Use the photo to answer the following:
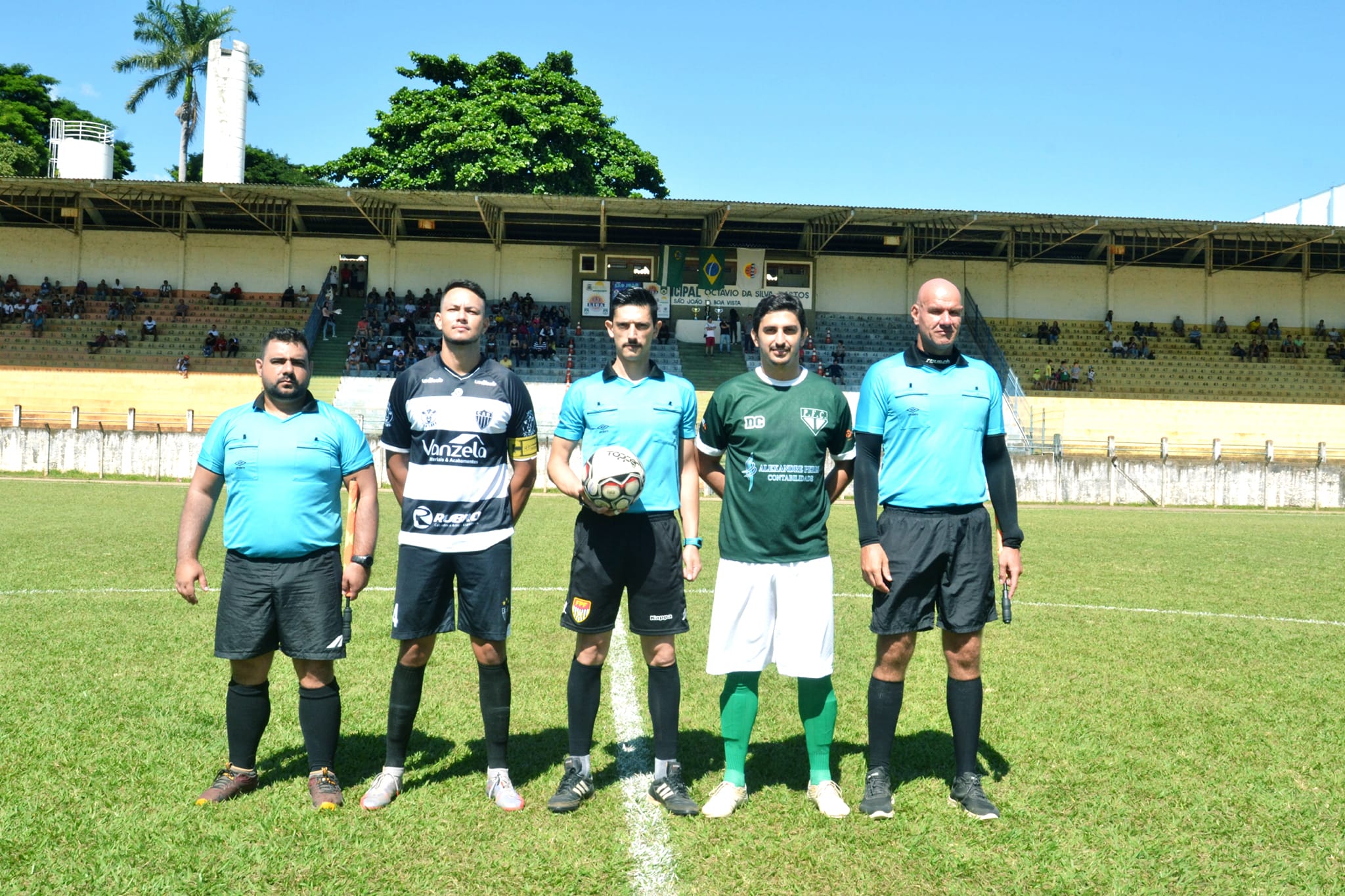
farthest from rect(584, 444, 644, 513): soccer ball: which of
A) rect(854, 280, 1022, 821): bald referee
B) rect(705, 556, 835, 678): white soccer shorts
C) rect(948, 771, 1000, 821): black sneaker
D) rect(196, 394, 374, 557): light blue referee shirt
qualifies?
rect(948, 771, 1000, 821): black sneaker

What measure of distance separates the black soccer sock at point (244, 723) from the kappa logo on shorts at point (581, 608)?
1420mm

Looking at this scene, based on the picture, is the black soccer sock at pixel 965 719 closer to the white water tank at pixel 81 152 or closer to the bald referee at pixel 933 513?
the bald referee at pixel 933 513

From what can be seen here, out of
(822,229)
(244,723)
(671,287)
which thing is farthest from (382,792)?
(822,229)

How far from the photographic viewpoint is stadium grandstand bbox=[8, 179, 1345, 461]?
112ft

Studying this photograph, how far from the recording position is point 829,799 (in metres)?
4.35

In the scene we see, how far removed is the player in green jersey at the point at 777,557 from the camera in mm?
4547

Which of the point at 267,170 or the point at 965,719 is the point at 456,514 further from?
the point at 267,170

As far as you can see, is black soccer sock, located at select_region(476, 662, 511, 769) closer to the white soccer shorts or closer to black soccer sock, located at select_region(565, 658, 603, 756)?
black soccer sock, located at select_region(565, 658, 603, 756)

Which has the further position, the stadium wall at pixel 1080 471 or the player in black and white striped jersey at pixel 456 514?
the stadium wall at pixel 1080 471

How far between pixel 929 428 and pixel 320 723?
9.79 feet

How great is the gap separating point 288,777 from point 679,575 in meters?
2.01

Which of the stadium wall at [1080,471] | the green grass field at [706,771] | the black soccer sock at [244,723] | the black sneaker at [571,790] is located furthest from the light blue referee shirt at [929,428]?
the stadium wall at [1080,471]

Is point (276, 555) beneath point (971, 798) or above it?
above

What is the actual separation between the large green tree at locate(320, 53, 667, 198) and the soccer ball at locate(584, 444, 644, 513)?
37.7 metres
